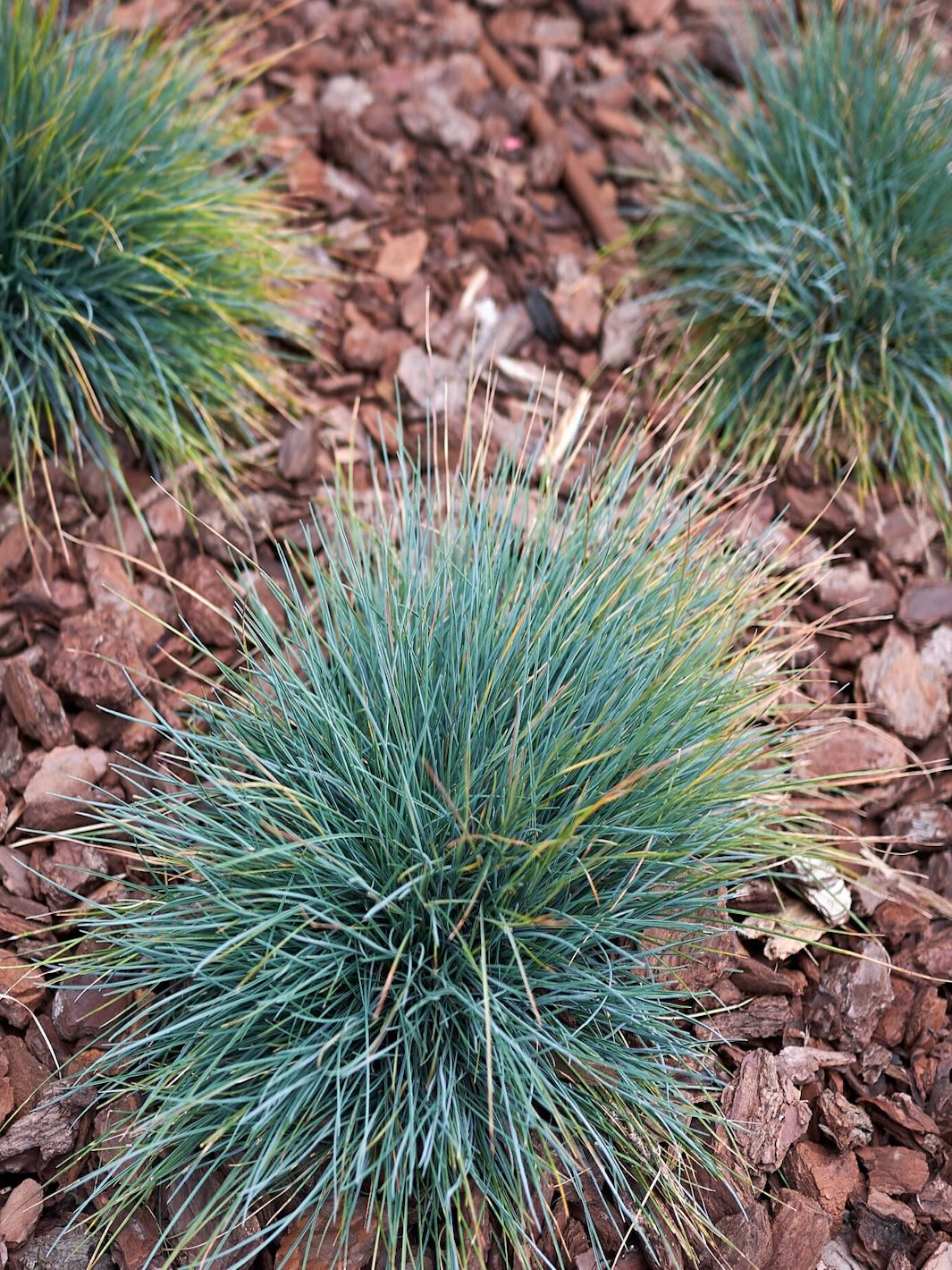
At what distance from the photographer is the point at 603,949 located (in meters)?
1.82

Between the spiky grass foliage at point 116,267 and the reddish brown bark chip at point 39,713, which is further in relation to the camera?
the spiky grass foliage at point 116,267

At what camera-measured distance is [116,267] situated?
2480 millimetres

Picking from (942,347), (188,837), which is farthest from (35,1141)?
(942,347)

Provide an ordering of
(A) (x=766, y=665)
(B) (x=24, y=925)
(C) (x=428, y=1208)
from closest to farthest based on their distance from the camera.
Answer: (C) (x=428, y=1208), (B) (x=24, y=925), (A) (x=766, y=665)

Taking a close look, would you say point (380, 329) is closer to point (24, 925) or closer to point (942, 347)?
point (942, 347)

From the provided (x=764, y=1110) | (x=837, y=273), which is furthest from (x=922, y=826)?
(x=837, y=273)

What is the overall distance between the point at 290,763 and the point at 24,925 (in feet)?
1.97

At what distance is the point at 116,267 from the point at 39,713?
3.16 ft

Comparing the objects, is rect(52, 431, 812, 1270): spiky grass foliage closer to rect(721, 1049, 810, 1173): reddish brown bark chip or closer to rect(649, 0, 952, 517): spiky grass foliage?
rect(721, 1049, 810, 1173): reddish brown bark chip

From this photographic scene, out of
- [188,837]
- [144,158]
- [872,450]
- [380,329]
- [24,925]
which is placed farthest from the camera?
[380,329]

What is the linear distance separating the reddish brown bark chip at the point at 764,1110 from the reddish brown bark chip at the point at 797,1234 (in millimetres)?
70

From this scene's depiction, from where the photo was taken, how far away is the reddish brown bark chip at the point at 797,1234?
1827mm

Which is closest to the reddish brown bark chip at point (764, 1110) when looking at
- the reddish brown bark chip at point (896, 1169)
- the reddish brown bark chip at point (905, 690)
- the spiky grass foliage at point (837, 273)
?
the reddish brown bark chip at point (896, 1169)

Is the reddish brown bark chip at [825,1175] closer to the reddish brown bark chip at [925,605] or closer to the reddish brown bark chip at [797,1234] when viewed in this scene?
the reddish brown bark chip at [797,1234]
